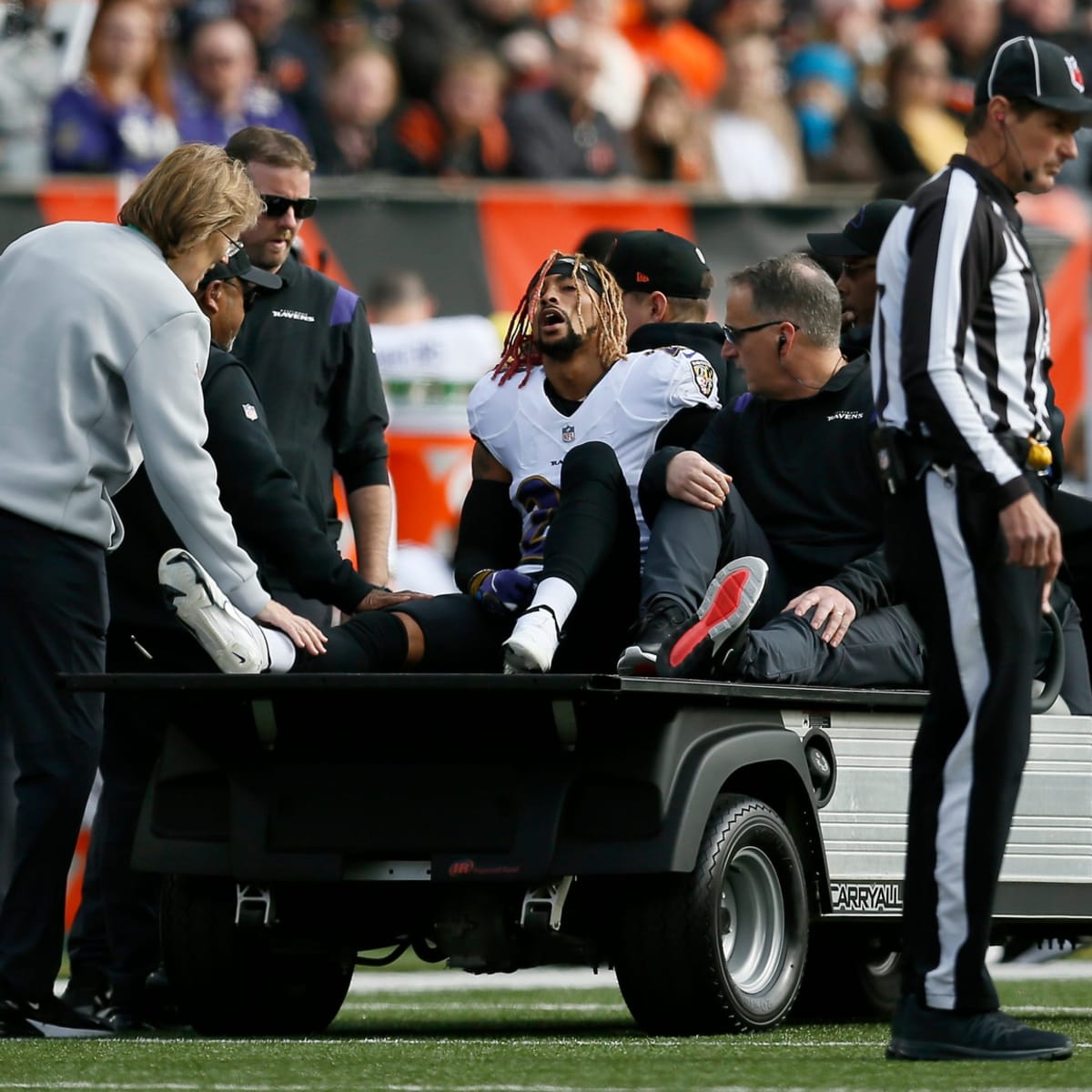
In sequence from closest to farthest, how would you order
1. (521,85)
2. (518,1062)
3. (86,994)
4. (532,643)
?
(518,1062) < (532,643) < (86,994) < (521,85)

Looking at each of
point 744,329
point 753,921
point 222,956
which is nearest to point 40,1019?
point 222,956

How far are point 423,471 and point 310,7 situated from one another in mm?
4712

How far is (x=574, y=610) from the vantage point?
6.38 m

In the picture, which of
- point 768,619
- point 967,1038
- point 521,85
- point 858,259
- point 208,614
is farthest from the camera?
point 521,85

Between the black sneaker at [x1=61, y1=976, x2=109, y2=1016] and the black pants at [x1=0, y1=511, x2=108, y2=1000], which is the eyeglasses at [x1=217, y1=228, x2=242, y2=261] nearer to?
the black pants at [x1=0, y1=511, x2=108, y2=1000]

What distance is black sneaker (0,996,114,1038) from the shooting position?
593cm

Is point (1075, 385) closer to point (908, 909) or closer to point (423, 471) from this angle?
point (423, 471)

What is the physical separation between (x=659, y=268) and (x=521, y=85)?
736 centimetres

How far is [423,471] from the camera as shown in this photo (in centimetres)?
1100

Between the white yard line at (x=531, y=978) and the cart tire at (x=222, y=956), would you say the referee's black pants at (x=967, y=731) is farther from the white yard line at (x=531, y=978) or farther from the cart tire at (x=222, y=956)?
the white yard line at (x=531, y=978)

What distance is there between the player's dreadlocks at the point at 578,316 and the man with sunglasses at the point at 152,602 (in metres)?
0.69

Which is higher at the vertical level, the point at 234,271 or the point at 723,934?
the point at 234,271

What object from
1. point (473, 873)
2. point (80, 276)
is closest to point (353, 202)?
point (80, 276)

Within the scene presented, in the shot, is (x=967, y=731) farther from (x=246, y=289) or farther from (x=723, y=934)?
(x=246, y=289)
